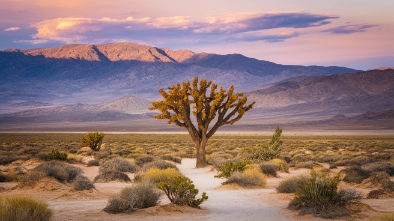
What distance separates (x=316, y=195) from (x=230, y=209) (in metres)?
2.62

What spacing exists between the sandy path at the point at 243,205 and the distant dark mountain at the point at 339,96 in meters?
151

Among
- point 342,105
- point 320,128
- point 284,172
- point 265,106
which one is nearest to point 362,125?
point 320,128

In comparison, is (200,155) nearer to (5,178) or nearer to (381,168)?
(381,168)

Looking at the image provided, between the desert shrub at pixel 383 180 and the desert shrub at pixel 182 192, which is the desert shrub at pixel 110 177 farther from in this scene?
the desert shrub at pixel 383 180

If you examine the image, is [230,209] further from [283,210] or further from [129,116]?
[129,116]

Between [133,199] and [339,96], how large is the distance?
579 ft

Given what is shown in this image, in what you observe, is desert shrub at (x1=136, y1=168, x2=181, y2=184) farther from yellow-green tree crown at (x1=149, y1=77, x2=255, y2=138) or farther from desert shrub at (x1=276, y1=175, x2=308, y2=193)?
yellow-green tree crown at (x1=149, y1=77, x2=255, y2=138)

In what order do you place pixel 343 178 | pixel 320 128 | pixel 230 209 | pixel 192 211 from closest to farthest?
pixel 192 211
pixel 230 209
pixel 343 178
pixel 320 128

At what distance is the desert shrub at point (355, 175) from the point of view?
68.5 ft

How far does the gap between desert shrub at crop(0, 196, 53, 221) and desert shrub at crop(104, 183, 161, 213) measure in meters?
2.24

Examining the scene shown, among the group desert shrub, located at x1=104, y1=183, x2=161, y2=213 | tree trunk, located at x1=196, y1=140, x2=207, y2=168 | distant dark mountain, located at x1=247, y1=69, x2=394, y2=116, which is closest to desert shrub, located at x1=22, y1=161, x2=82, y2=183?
desert shrub, located at x1=104, y1=183, x2=161, y2=213

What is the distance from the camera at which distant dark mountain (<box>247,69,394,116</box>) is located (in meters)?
170

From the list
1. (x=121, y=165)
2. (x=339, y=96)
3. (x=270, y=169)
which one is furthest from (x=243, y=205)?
(x=339, y=96)

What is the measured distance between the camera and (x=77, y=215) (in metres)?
12.8
